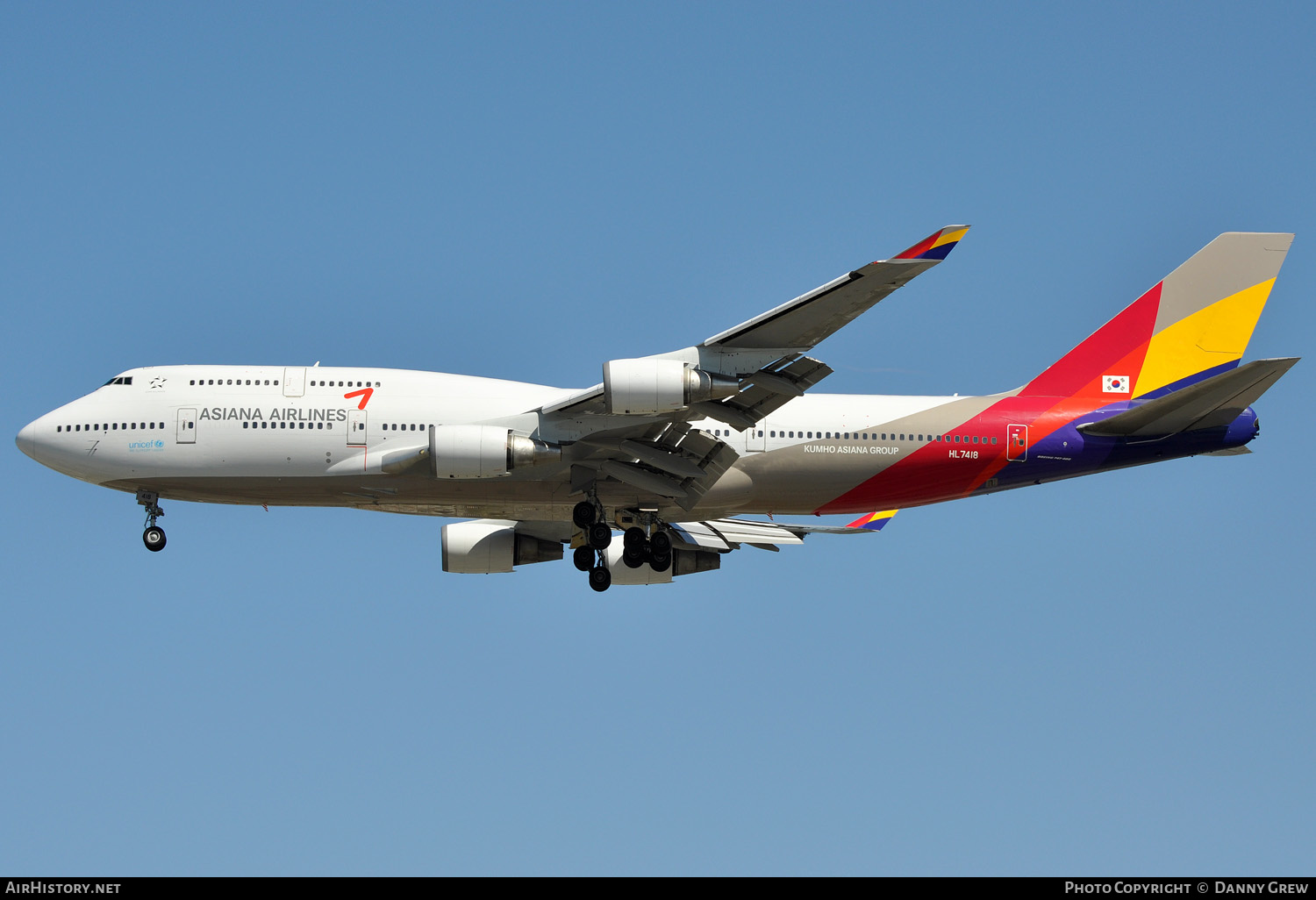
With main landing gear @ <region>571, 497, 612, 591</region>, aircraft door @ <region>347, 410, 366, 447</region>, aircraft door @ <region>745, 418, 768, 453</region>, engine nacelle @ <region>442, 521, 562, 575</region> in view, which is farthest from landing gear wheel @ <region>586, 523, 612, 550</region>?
aircraft door @ <region>347, 410, 366, 447</region>

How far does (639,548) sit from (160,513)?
1120 cm

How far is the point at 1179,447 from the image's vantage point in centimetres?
3150

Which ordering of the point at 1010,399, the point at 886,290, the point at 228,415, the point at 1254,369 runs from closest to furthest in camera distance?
the point at 886,290
the point at 1254,369
the point at 228,415
the point at 1010,399

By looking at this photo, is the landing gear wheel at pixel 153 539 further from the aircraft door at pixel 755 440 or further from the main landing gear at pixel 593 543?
the aircraft door at pixel 755 440

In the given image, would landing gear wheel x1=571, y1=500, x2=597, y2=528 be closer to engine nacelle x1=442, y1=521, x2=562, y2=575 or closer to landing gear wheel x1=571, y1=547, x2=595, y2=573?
landing gear wheel x1=571, y1=547, x2=595, y2=573

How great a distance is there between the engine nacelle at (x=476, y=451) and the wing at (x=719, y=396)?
891 mm

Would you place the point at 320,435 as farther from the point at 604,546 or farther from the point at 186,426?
the point at 604,546

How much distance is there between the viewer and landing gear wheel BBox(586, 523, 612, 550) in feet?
102

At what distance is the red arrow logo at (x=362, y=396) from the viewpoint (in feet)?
100.0

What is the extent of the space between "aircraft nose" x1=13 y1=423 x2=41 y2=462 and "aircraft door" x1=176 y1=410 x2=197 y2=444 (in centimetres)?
360

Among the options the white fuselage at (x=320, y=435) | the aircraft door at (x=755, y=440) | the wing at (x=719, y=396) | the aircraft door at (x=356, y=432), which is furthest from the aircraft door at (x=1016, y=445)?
the aircraft door at (x=356, y=432)

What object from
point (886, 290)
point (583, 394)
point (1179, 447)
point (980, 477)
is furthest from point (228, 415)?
point (1179, 447)

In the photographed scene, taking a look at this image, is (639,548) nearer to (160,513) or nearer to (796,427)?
(796,427)
